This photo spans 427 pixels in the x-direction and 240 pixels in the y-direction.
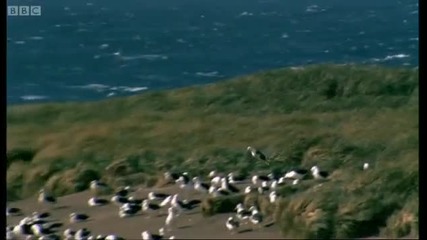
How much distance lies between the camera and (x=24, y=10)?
188 inches

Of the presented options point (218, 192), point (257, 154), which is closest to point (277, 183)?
point (257, 154)

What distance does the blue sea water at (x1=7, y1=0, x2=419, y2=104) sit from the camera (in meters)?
4.98

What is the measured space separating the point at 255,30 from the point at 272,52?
0.17 meters

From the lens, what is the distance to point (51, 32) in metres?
4.97

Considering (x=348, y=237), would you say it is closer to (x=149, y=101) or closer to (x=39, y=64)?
(x=149, y=101)

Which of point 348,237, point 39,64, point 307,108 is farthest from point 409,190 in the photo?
point 39,64

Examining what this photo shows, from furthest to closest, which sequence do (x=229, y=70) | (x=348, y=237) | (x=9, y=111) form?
Result: (x=229, y=70)
(x=9, y=111)
(x=348, y=237)

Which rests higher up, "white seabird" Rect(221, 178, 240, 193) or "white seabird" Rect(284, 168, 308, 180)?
A: "white seabird" Rect(284, 168, 308, 180)

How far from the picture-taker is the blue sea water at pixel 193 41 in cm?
498

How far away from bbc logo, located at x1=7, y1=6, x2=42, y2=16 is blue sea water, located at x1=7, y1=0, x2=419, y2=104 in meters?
0.08

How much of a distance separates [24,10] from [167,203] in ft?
4.37

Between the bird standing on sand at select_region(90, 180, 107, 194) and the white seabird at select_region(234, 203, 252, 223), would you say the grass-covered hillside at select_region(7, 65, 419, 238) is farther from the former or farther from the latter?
the white seabird at select_region(234, 203, 252, 223)

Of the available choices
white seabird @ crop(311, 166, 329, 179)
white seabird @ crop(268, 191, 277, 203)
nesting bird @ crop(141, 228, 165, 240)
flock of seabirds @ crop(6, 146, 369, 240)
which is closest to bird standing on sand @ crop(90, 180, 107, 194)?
flock of seabirds @ crop(6, 146, 369, 240)

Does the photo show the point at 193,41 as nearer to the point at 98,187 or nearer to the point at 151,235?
the point at 98,187
